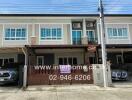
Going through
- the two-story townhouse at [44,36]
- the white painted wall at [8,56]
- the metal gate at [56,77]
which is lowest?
the metal gate at [56,77]

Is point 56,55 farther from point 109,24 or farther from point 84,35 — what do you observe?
point 109,24

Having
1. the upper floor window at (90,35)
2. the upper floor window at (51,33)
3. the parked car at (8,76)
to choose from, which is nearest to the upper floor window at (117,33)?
the upper floor window at (90,35)

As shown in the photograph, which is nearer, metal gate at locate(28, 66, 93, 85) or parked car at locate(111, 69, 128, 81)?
metal gate at locate(28, 66, 93, 85)

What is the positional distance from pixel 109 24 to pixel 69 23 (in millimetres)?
4687

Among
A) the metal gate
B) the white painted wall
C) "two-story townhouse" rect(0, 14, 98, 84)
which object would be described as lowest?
the metal gate

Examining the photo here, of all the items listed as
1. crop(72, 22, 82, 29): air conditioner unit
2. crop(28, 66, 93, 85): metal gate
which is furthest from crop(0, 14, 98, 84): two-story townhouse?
crop(28, 66, 93, 85): metal gate

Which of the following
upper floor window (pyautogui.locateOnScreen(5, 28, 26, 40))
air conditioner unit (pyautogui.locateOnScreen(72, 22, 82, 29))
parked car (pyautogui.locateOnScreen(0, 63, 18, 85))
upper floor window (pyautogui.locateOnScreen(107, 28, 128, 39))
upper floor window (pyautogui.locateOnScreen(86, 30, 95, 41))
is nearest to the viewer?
parked car (pyautogui.locateOnScreen(0, 63, 18, 85))

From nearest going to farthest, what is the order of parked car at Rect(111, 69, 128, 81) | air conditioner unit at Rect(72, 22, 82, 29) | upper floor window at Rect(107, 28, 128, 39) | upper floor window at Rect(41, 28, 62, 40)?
parked car at Rect(111, 69, 128, 81)
upper floor window at Rect(41, 28, 62, 40)
upper floor window at Rect(107, 28, 128, 39)
air conditioner unit at Rect(72, 22, 82, 29)

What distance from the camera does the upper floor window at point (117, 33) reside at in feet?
83.7

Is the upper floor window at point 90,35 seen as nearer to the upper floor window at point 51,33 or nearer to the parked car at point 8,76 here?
the upper floor window at point 51,33

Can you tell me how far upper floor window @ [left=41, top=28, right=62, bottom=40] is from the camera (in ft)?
82.4

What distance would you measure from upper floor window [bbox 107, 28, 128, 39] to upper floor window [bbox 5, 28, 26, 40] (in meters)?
9.90

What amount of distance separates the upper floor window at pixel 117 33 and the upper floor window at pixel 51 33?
5805mm

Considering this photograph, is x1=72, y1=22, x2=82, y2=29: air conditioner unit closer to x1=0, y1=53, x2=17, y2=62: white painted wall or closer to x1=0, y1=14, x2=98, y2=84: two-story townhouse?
x1=0, y1=14, x2=98, y2=84: two-story townhouse
